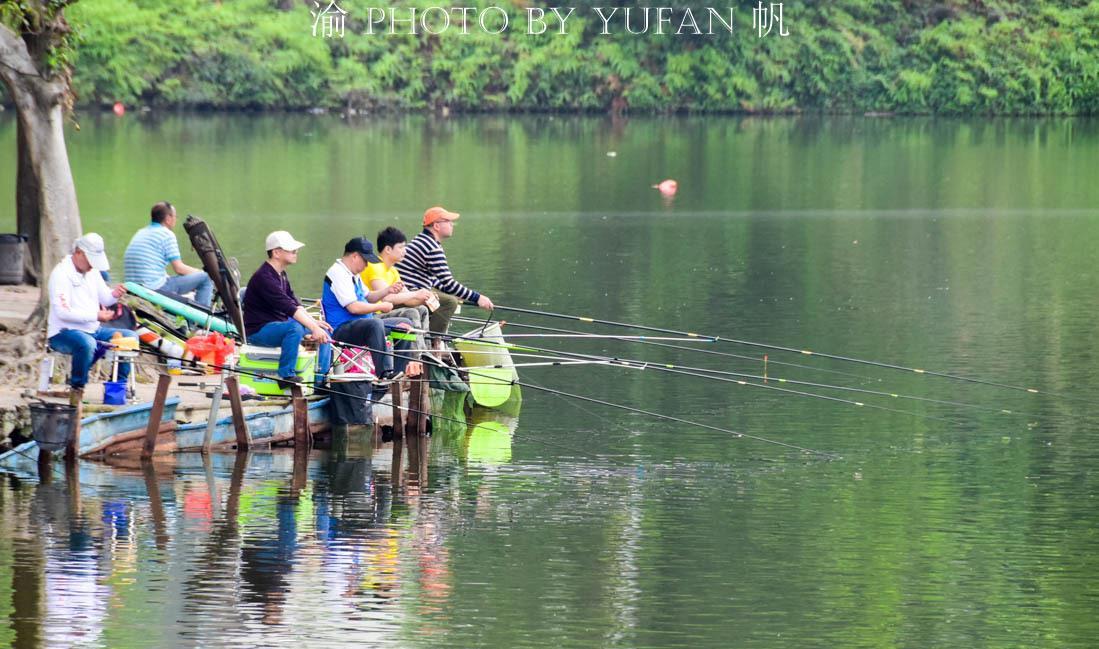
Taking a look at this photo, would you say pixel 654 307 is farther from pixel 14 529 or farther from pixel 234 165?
pixel 234 165

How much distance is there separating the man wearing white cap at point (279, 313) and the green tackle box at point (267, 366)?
10cm

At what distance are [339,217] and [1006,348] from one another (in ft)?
60.9

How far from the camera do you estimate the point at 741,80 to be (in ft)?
258

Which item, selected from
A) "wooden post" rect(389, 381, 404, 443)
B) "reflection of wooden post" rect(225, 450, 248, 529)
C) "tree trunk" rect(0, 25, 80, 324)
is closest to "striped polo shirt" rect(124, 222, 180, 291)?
"tree trunk" rect(0, 25, 80, 324)

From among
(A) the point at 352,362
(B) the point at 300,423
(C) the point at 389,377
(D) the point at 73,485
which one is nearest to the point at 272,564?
(D) the point at 73,485

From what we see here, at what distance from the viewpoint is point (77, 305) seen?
15.6m

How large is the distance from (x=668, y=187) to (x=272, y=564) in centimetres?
3436

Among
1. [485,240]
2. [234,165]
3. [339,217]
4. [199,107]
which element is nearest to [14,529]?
[485,240]

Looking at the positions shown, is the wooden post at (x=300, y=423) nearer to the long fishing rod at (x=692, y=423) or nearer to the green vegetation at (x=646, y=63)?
the long fishing rod at (x=692, y=423)

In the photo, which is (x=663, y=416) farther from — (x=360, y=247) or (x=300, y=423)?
(x=300, y=423)

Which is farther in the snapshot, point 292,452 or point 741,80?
point 741,80

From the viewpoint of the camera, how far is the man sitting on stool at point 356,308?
1673 centimetres

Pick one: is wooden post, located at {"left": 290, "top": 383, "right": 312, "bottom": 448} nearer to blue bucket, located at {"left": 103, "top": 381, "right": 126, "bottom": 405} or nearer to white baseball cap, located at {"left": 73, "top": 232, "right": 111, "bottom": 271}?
blue bucket, located at {"left": 103, "top": 381, "right": 126, "bottom": 405}

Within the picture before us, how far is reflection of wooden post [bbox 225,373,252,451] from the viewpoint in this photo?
15734 mm
